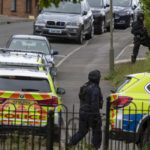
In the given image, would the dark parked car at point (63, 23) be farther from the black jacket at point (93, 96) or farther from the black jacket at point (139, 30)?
the black jacket at point (93, 96)

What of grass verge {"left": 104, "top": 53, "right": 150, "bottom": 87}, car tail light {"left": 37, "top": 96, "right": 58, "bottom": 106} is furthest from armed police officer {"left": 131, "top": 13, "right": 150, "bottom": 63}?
car tail light {"left": 37, "top": 96, "right": 58, "bottom": 106}

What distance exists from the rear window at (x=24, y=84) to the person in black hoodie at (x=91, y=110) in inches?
43.7

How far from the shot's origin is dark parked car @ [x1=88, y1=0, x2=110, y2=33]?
37250 millimetres

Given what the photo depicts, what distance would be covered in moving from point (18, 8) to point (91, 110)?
1939 inches

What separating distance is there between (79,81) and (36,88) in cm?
883

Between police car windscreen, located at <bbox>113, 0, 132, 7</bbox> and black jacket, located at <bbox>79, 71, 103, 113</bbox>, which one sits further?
police car windscreen, located at <bbox>113, 0, 132, 7</bbox>

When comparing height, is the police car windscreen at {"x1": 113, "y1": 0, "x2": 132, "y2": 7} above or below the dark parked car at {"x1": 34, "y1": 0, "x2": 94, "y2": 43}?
above

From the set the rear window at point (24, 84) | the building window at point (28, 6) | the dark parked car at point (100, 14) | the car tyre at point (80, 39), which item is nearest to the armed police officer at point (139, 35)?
the car tyre at point (80, 39)

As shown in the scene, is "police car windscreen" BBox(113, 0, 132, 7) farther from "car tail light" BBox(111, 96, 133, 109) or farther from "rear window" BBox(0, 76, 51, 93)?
"car tail light" BBox(111, 96, 133, 109)

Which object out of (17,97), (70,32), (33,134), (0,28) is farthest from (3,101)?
(0,28)

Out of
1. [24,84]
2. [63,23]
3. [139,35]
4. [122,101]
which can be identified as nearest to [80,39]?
[63,23]

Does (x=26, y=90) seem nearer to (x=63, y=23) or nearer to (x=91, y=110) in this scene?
(x=91, y=110)

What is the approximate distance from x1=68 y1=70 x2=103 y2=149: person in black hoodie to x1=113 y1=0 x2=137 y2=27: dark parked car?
28224mm

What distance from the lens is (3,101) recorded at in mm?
12414
